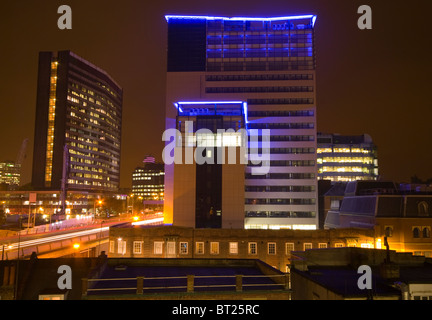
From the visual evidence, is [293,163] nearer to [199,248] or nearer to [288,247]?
[288,247]

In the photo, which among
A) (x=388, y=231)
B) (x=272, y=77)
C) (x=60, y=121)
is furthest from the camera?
(x=60, y=121)

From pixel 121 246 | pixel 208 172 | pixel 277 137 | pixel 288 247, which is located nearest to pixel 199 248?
pixel 121 246

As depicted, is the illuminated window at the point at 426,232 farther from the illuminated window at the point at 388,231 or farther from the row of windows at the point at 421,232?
the illuminated window at the point at 388,231

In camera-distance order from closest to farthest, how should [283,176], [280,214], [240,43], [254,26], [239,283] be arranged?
[239,283] < [280,214] < [283,176] < [240,43] < [254,26]

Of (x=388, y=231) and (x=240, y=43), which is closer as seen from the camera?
(x=388, y=231)

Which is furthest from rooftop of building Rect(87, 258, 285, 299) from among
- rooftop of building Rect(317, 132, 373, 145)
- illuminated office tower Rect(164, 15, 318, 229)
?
rooftop of building Rect(317, 132, 373, 145)

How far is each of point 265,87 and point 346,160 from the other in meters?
82.1

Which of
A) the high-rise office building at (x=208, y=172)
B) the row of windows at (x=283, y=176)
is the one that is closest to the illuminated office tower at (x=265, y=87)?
the row of windows at (x=283, y=176)

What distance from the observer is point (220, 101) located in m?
84.3

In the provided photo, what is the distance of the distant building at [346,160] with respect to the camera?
6161 inches

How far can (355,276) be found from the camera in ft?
72.8

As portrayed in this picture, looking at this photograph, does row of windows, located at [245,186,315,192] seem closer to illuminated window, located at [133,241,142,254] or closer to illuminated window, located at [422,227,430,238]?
illuminated window, located at [422,227,430,238]

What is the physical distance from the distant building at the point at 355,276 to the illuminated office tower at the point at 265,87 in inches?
2376
